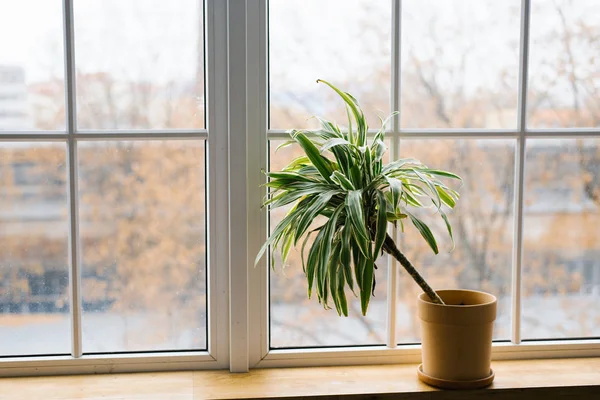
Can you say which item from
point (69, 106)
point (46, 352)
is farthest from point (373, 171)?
point (46, 352)

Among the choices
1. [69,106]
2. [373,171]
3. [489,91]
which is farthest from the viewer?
[489,91]

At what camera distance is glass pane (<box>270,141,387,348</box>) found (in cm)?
230

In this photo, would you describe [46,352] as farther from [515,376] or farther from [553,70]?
[553,70]

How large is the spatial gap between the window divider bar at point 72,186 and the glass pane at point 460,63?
1.04 metres

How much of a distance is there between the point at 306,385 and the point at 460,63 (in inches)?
45.0

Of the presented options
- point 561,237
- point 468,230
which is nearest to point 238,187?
point 468,230

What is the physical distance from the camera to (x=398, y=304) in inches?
92.3

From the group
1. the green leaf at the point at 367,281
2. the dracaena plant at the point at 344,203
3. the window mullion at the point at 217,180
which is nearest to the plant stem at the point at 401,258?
the dracaena plant at the point at 344,203

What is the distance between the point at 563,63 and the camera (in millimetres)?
2334

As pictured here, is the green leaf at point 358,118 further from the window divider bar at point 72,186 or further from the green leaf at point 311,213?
the window divider bar at point 72,186

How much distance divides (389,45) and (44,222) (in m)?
1.23

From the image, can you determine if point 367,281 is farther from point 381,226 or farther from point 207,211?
point 207,211

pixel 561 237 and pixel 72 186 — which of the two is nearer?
pixel 72 186

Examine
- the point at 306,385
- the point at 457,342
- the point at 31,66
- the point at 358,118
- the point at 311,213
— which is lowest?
the point at 306,385
